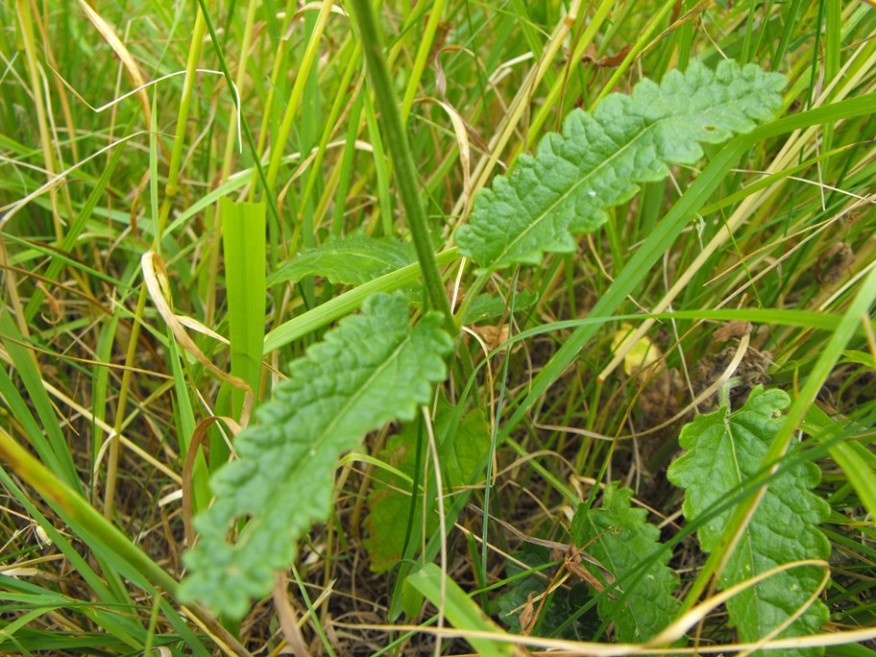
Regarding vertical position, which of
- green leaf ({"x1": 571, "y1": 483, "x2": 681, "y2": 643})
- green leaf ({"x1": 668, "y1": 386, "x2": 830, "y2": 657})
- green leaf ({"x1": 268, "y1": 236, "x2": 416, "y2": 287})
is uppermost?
green leaf ({"x1": 268, "y1": 236, "x2": 416, "y2": 287})

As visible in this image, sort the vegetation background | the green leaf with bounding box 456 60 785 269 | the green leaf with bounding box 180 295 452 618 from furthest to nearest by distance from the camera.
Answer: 1. the vegetation background
2. the green leaf with bounding box 456 60 785 269
3. the green leaf with bounding box 180 295 452 618

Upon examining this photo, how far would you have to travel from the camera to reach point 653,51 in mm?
1310

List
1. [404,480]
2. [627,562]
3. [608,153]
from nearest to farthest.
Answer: [608,153] → [627,562] → [404,480]

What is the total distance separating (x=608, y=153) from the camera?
2.65ft

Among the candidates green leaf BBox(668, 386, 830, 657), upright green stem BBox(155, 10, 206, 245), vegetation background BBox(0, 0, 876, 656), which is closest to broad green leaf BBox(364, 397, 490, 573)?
vegetation background BBox(0, 0, 876, 656)

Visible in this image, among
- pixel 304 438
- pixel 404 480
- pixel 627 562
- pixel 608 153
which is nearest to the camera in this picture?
pixel 304 438

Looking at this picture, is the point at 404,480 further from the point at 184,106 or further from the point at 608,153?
the point at 184,106

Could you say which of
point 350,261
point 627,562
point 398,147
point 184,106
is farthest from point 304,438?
point 184,106

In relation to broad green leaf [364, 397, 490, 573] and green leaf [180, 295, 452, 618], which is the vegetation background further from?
green leaf [180, 295, 452, 618]

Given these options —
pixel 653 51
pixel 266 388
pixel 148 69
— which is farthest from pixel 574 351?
pixel 148 69

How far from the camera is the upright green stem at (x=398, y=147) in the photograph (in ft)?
1.89

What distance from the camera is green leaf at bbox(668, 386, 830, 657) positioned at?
30.4 inches

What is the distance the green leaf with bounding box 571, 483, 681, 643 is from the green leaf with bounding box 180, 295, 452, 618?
0.36 meters

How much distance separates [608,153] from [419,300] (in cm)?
27
